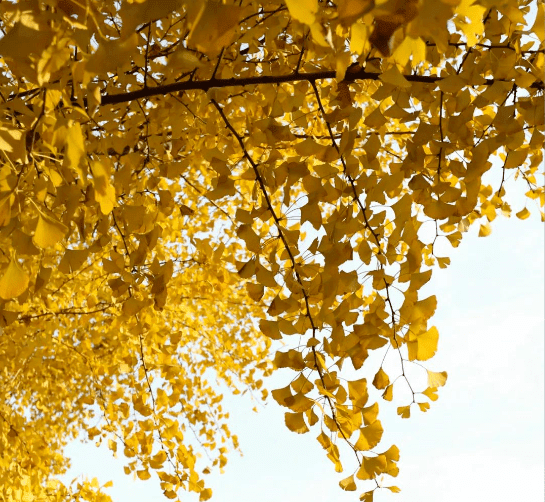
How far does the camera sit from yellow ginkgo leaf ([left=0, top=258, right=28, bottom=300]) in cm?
85

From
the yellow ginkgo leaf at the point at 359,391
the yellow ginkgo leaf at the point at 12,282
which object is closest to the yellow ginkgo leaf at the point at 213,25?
the yellow ginkgo leaf at the point at 12,282

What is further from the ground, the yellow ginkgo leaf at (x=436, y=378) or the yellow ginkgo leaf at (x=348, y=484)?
the yellow ginkgo leaf at (x=436, y=378)

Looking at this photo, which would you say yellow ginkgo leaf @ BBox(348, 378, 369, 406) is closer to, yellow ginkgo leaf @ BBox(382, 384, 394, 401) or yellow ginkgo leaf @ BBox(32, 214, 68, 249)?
yellow ginkgo leaf @ BBox(382, 384, 394, 401)

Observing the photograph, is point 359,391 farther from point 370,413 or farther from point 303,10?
point 303,10

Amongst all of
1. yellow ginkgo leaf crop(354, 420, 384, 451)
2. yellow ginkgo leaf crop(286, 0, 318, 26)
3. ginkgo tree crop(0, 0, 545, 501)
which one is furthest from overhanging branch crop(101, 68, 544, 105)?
yellow ginkgo leaf crop(354, 420, 384, 451)

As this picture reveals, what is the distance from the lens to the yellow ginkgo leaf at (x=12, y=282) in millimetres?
851

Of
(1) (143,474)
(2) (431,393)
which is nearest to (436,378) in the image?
(2) (431,393)

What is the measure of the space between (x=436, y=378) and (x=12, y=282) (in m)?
0.81

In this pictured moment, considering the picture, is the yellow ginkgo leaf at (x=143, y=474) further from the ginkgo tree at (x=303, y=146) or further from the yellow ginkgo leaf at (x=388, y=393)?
the yellow ginkgo leaf at (x=388, y=393)

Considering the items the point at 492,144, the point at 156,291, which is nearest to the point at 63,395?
the point at 156,291

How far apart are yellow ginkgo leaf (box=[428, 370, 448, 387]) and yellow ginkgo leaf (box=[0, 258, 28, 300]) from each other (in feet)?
2.56

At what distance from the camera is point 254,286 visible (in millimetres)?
1163

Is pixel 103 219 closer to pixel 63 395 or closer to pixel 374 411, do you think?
pixel 374 411

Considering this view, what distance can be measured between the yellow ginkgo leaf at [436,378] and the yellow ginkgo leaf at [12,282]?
0.78 meters
